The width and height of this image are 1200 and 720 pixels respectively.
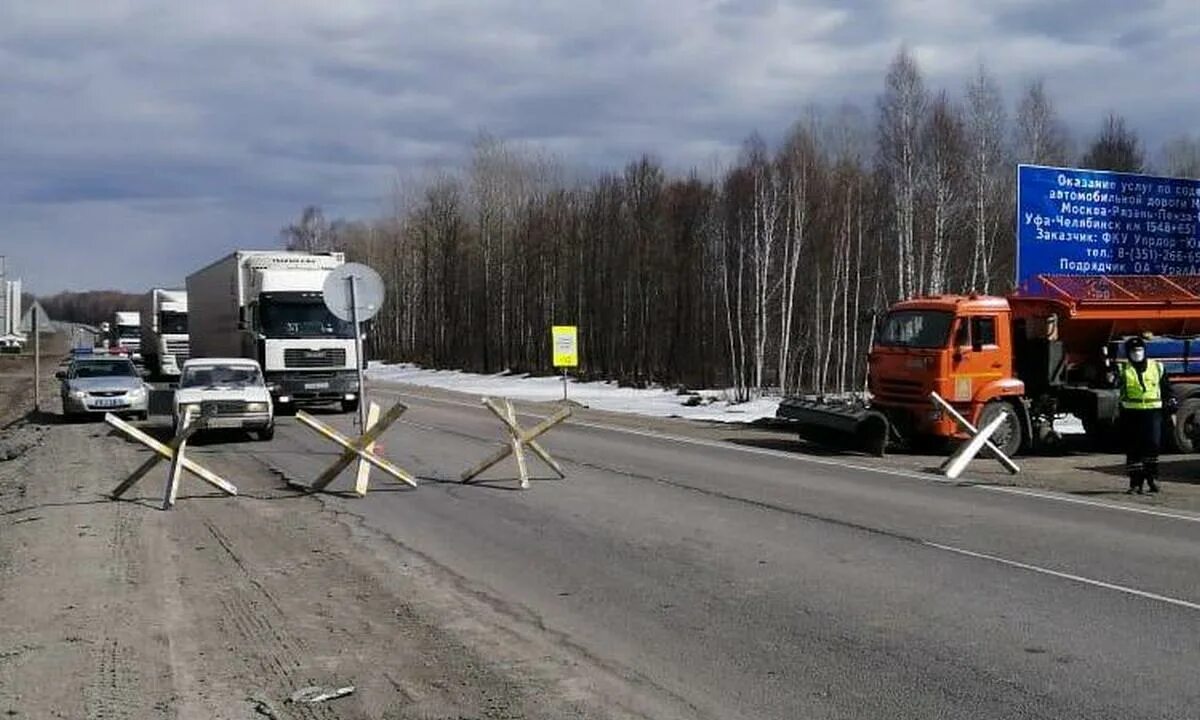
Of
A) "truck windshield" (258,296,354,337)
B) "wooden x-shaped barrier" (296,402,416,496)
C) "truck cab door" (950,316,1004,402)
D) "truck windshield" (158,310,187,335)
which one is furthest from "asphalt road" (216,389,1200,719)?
"truck windshield" (158,310,187,335)

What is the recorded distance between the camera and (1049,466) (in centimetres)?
1912

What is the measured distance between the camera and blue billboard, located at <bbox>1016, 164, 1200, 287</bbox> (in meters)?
24.6

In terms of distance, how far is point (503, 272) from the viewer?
7788cm

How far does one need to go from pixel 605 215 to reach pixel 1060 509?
6304 cm

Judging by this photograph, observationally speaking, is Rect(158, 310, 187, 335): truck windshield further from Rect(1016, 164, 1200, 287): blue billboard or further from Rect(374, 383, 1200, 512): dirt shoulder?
Rect(1016, 164, 1200, 287): blue billboard

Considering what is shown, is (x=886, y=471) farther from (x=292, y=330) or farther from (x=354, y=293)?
(x=292, y=330)

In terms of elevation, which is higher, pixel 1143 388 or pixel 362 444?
pixel 1143 388

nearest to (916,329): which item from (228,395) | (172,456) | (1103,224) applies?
(1103,224)

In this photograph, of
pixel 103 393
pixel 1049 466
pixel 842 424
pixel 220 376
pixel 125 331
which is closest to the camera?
pixel 1049 466

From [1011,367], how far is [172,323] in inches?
1529

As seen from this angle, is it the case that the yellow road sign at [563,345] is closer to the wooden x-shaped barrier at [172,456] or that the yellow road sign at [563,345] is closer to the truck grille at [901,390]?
the truck grille at [901,390]

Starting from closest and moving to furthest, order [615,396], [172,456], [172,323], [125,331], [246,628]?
[246,628] → [172,456] → [615,396] → [172,323] → [125,331]

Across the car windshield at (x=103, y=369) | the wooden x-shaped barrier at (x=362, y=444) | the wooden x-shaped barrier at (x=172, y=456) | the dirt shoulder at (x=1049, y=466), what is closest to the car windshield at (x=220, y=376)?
the car windshield at (x=103, y=369)

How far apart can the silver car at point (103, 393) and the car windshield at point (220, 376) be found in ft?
17.7
